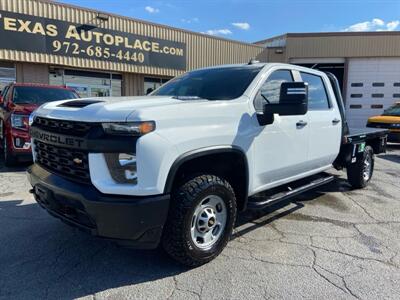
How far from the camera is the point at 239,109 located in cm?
342

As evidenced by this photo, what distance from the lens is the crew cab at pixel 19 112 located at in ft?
22.8

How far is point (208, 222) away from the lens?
327 centimetres

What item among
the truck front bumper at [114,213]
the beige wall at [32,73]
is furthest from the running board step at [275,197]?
A: the beige wall at [32,73]

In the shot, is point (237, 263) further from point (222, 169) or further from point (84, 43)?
point (84, 43)

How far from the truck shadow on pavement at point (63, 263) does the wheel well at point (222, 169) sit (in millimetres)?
737

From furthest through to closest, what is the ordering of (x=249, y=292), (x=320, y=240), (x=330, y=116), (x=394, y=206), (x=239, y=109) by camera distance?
(x=394, y=206)
(x=330, y=116)
(x=320, y=240)
(x=239, y=109)
(x=249, y=292)

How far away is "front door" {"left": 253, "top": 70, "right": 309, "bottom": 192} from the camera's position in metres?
3.70

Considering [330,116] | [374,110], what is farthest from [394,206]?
[374,110]

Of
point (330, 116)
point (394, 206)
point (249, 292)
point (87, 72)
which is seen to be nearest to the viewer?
point (249, 292)

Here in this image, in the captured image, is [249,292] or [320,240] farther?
[320,240]

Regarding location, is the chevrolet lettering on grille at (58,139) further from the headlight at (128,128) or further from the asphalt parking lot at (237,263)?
the asphalt parking lot at (237,263)

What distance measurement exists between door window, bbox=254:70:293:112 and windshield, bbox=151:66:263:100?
0.17m

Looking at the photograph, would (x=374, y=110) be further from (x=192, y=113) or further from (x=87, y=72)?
(x=192, y=113)

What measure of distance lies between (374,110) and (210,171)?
19.7 m
